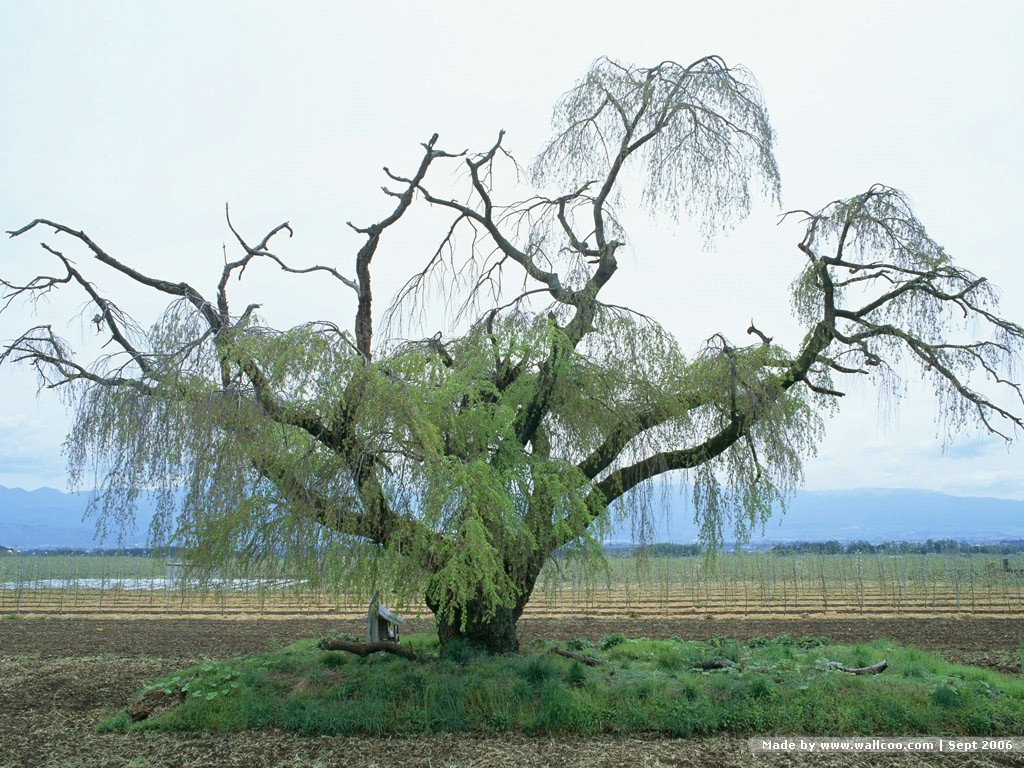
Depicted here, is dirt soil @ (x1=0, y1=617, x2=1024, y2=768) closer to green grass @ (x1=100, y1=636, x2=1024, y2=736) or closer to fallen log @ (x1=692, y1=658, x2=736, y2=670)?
green grass @ (x1=100, y1=636, x2=1024, y2=736)

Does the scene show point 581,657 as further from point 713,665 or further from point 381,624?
point 381,624

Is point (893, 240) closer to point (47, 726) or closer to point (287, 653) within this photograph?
point (287, 653)

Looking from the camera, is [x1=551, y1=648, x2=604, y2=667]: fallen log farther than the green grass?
Yes

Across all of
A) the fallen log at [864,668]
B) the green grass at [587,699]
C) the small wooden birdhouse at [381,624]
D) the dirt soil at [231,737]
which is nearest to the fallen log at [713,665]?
the green grass at [587,699]

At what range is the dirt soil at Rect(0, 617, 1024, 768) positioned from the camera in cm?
718

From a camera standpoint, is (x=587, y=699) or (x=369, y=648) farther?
(x=369, y=648)

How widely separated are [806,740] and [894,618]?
17.2 meters

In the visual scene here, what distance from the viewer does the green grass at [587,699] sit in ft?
26.0

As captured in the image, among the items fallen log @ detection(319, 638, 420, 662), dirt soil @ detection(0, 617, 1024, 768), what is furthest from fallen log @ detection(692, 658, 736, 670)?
fallen log @ detection(319, 638, 420, 662)

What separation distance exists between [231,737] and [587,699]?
3531mm

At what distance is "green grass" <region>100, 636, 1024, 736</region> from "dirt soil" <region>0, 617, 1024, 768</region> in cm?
27

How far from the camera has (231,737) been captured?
800cm

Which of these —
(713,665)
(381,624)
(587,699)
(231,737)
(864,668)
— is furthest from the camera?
(381,624)

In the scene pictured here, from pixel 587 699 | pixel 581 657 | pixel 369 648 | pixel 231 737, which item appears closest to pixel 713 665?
pixel 581 657
